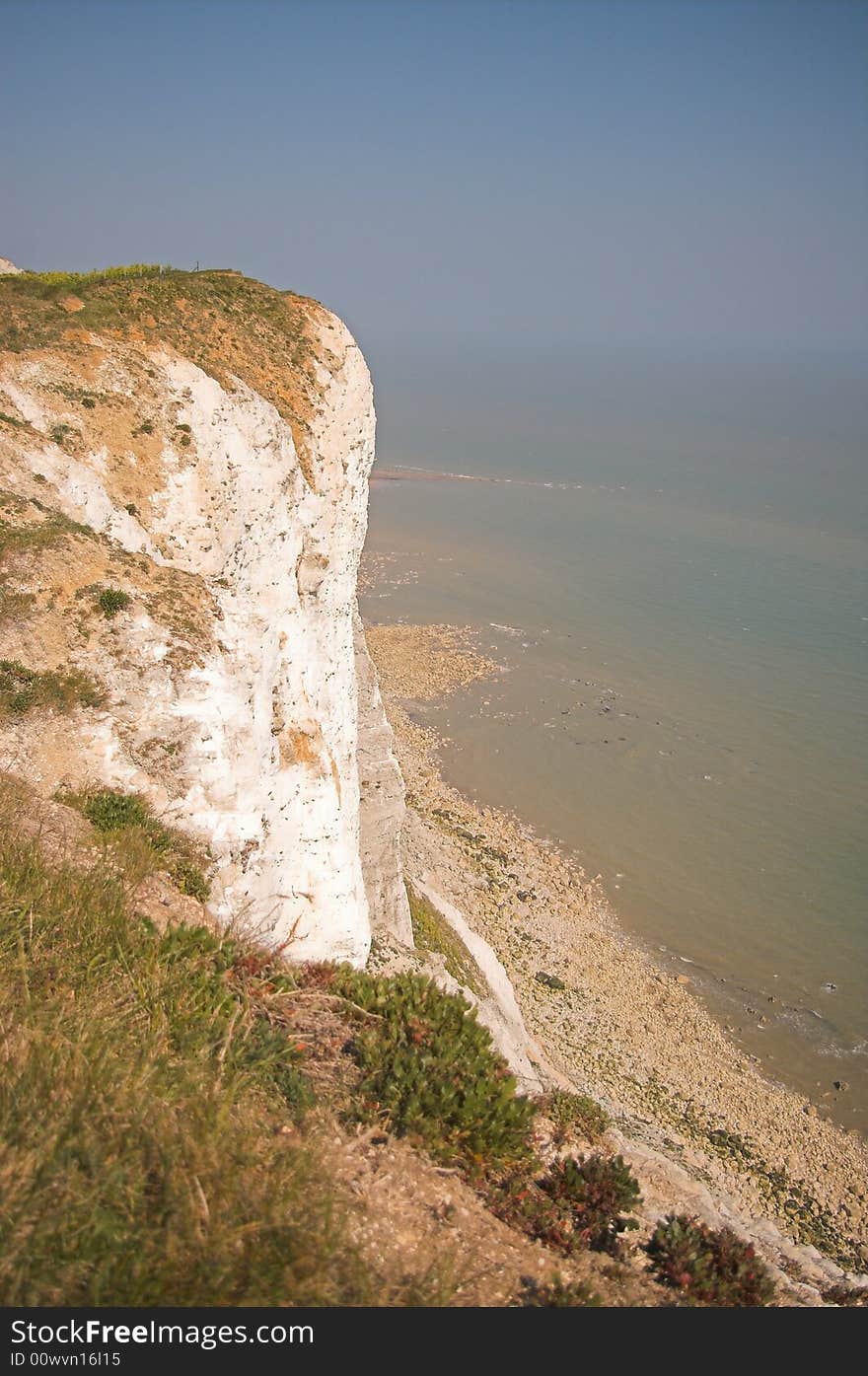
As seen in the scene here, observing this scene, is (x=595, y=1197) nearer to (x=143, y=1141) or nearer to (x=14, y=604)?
(x=143, y=1141)

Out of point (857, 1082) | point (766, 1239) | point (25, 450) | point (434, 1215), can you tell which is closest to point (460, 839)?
point (857, 1082)

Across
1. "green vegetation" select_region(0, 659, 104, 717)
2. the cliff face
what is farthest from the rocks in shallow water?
"green vegetation" select_region(0, 659, 104, 717)

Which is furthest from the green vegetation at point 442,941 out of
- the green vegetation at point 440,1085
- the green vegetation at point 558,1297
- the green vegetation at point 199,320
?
the green vegetation at point 558,1297

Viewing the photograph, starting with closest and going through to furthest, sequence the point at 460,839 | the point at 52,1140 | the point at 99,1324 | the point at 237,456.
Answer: the point at 99,1324, the point at 52,1140, the point at 237,456, the point at 460,839

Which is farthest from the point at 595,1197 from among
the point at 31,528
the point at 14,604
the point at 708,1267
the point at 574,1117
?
the point at 31,528

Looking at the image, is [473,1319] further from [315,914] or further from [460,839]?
[460,839]

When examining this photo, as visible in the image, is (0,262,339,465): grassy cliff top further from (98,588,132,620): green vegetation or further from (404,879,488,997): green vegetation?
(404,879,488,997): green vegetation

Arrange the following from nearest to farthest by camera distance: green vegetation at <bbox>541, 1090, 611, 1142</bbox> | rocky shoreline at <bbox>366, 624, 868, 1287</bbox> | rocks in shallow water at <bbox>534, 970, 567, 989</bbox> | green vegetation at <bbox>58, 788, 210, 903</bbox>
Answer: green vegetation at <bbox>58, 788, 210, 903</bbox> < green vegetation at <bbox>541, 1090, 611, 1142</bbox> < rocky shoreline at <bbox>366, 624, 868, 1287</bbox> < rocks in shallow water at <bbox>534, 970, 567, 989</bbox>
